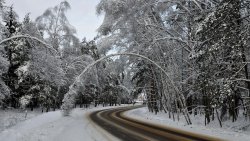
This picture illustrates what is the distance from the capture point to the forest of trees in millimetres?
13344

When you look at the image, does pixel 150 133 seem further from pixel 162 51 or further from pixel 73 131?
pixel 162 51

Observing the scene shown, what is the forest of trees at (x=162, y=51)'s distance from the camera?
1334 centimetres

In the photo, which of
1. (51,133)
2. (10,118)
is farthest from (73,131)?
(10,118)

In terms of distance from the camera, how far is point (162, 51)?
25.9 metres

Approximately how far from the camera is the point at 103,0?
69.6 feet

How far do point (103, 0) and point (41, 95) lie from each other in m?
22.8

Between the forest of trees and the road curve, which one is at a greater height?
the forest of trees

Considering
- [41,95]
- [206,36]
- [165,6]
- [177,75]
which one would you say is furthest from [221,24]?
[41,95]

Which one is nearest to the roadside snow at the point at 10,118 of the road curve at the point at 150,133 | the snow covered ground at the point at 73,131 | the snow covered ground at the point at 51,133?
the snow covered ground at the point at 73,131

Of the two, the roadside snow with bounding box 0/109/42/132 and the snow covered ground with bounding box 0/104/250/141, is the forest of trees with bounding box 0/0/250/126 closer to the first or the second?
the snow covered ground with bounding box 0/104/250/141

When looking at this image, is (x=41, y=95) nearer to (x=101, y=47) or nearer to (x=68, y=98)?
(x=68, y=98)

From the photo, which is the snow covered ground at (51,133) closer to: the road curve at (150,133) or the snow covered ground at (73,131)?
the snow covered ground at (73,131)

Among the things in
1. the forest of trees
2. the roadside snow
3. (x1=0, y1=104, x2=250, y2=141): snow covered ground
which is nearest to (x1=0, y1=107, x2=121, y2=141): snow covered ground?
(x1=0, y1=104, x2=250, y2=141): snow covered ground

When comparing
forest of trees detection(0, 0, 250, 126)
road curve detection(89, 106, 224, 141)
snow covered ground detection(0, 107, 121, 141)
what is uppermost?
forest of trees detection(0, 0, 250, 126)
